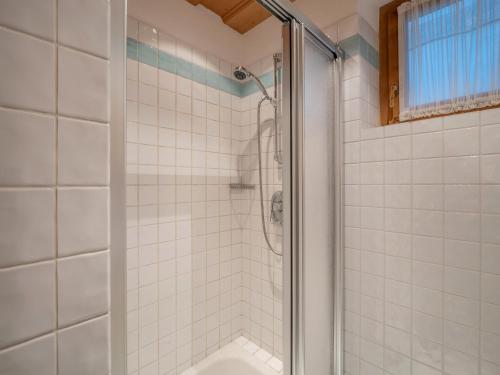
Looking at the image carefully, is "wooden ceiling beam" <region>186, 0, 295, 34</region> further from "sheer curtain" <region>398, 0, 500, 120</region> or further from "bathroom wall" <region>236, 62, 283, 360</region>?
"sheer curtain" <region>398, 0, 500, 120</region>

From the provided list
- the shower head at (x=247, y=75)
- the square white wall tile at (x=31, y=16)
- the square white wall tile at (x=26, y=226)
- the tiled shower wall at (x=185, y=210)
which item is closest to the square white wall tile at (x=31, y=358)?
the square white wall tile at (x=26, y=226)

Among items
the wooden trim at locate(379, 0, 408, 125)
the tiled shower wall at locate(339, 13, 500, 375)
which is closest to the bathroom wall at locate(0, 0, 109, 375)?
the tiled shower wall at locate(339, 13, 500, 375)

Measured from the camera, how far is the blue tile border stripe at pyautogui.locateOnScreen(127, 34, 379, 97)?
3.77 feet

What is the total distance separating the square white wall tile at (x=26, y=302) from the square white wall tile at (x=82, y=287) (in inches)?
0.4

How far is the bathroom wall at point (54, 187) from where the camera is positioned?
310 mm

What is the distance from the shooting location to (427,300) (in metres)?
0.98

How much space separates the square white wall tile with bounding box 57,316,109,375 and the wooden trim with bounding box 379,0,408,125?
1403 mm

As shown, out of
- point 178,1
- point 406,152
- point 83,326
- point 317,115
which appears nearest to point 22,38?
point 83,326

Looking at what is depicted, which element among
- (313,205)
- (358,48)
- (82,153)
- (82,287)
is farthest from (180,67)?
(82,287)

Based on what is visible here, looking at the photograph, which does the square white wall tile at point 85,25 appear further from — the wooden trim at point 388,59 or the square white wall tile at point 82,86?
the wooden trim at point 388,59

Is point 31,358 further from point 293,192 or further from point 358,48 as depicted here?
point 358,48

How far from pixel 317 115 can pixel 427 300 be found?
0.90 metres

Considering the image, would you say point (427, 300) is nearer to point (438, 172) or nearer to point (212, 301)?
point (438, 172)

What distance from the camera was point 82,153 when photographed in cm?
37
